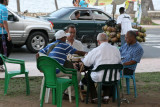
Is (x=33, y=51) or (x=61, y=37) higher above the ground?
(x=61, y=37)

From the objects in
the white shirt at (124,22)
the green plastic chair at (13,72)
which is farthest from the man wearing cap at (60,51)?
the white shirt at (124,22)

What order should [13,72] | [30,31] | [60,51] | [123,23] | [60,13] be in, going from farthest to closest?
[60,13], [30,31], [123,23], [13,72], [60,51]

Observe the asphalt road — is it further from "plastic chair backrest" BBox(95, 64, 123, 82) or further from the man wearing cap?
"plastic chair backrest" BBox(95, 64, 123, 82)

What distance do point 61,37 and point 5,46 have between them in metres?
3.29

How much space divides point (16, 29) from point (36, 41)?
0.99 meters

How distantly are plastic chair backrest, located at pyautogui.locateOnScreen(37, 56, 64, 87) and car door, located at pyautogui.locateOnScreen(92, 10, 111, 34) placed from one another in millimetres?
10212

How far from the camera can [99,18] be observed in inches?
686

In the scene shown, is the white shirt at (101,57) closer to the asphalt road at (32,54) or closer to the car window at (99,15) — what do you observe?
the asphalt road at (32,54)

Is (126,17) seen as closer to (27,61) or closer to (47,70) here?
(27,61)

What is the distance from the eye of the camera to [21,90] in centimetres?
891

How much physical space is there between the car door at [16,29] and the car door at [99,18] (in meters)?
3.64

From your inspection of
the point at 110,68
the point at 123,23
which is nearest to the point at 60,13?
the point at 123,23

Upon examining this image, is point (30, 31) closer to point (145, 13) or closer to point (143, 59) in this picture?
point (143, 59)

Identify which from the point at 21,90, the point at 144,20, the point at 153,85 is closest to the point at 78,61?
the point at 21,90
